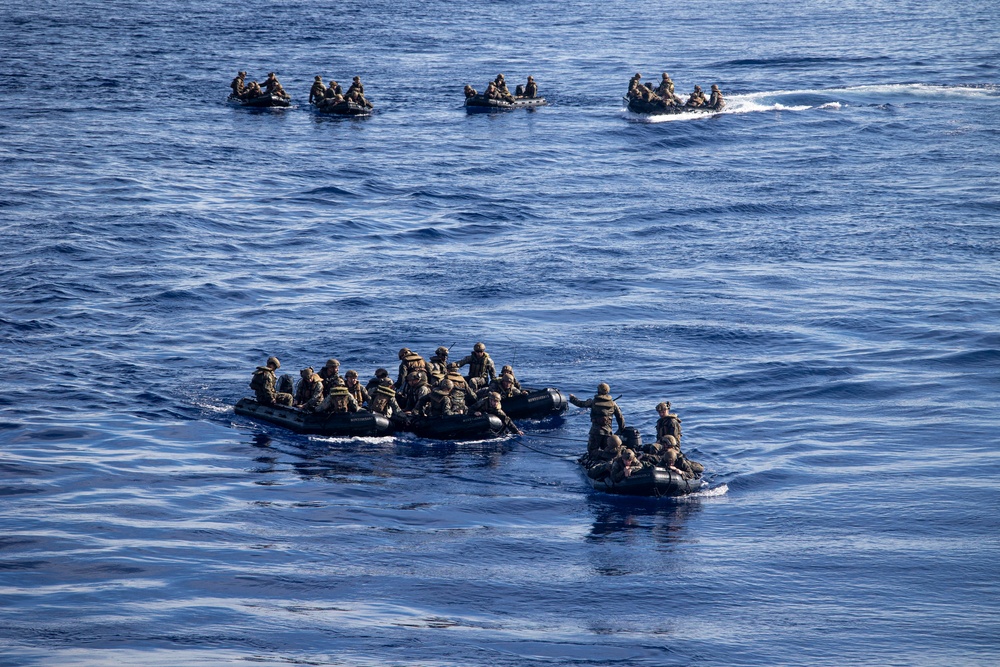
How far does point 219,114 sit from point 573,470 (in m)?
47.7

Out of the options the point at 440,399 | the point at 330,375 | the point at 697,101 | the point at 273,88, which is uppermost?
the point at 273,88

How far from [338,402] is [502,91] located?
154ft

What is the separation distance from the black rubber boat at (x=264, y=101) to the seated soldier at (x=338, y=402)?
4396 cm

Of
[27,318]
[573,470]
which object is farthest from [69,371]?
[573,470]

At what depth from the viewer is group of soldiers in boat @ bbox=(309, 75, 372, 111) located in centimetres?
7350

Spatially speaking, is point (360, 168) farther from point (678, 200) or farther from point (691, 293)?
point (691, 293)

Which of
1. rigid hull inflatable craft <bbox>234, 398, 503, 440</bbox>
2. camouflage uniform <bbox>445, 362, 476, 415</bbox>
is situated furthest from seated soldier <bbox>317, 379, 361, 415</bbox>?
camouflage uniform <bbox>445, 362, 476, 415</bbox>

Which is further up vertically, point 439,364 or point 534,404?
point 439,364

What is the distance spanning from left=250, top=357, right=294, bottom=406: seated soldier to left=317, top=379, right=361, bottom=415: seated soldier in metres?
1.28

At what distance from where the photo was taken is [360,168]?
63.4m

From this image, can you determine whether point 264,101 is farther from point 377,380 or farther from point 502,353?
point 377,380

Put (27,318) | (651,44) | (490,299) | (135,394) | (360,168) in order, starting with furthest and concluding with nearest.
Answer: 1. (651,44)
2. (360,168)
3. (490,299)
4. (27,318)
5. (135,394)

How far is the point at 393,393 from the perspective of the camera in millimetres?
33406

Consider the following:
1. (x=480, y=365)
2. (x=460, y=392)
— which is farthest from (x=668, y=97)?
(x=460, y=392)
